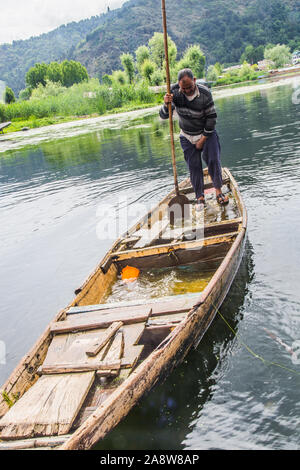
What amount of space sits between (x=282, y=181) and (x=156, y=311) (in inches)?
273

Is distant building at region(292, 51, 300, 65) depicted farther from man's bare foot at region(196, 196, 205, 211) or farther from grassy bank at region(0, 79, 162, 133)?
man's bare foot at region(196, 196, 205, 211)

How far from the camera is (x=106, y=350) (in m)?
3.62

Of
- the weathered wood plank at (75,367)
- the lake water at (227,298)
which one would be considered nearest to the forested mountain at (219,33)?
the lake water at (227,298)

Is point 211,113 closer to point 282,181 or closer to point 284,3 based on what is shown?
point 282,181

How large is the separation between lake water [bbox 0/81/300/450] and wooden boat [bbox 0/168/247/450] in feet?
1.32

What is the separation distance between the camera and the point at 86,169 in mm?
16953

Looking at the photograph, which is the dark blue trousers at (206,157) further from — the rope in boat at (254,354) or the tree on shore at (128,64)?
the tree on shore at (128,64)

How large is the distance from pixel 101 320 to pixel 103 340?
1.38 feet

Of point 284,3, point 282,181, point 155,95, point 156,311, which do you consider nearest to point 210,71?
point 155,95

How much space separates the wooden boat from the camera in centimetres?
285

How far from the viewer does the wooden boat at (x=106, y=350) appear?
285 cm

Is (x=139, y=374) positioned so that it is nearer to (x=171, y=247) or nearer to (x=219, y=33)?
(x=171, y=247)

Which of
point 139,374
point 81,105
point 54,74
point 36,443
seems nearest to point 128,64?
point 81,105

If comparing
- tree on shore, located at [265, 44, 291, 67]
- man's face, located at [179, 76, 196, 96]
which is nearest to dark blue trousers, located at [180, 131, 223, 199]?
man's face, located at [179, 76, 196, 96]
